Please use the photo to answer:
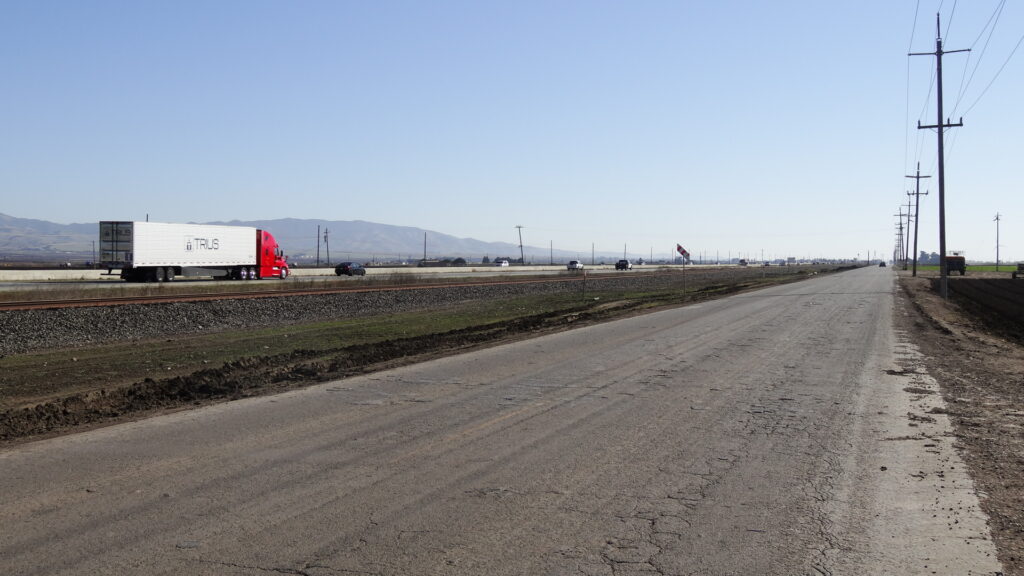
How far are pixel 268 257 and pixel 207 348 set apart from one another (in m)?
40.7

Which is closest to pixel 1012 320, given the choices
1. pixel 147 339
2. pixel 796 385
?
pixel 796 385

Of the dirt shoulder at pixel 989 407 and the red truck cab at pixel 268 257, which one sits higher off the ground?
the red truck cab at pixel 268 257

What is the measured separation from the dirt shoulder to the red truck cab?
144 feet

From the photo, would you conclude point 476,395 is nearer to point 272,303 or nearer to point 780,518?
point 780,518

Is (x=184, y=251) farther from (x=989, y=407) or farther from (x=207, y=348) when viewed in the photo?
(x=989, y=407)

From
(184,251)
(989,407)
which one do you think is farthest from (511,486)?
(184,251)

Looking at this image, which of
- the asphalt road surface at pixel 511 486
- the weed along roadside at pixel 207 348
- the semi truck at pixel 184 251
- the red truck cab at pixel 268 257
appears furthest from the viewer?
the red truck cab at pixel 268 257

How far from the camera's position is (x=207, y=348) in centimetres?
1967

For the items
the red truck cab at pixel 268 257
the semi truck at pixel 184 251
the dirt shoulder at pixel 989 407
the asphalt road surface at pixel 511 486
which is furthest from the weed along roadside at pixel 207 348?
the red truck cab at pixel 268 257

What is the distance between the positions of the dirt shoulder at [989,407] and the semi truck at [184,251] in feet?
132

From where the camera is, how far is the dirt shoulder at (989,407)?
6332 mm

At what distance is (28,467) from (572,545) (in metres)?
5.27

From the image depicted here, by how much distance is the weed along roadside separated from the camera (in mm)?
11758

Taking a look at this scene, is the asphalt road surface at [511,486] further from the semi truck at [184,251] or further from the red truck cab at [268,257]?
the red truck cab at [268,257]
